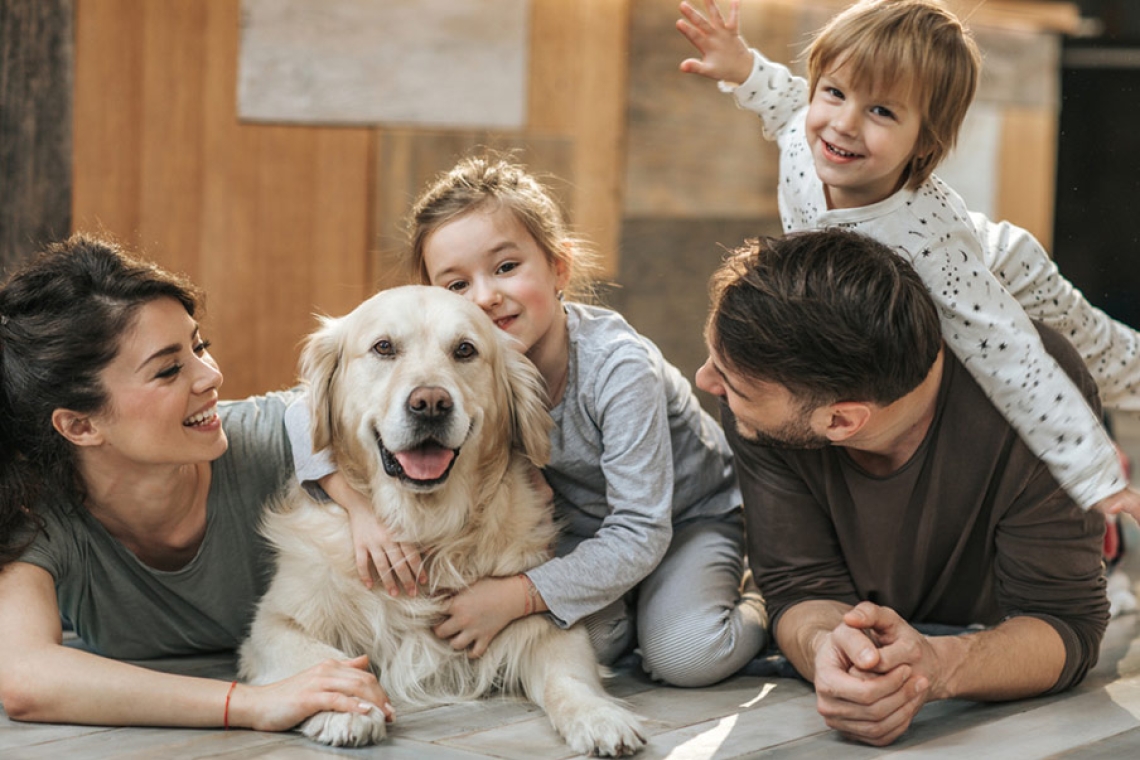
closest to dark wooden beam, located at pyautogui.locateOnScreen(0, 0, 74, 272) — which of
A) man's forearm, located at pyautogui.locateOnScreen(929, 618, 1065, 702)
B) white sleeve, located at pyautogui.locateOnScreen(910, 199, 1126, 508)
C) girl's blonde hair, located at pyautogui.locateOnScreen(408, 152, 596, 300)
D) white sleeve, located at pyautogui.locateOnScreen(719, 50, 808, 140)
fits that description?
girl's blonde hair, located at pyautogui.locateOnScreen(408, 152, 596, 300)

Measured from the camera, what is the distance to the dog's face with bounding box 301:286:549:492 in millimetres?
2203

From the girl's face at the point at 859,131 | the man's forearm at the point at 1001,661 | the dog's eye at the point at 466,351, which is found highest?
the girl's face at the point at 859,131

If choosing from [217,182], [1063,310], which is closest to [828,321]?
[1063,310]

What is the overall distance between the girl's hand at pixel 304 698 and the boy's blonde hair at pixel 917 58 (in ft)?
4.44

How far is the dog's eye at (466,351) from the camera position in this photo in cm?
233

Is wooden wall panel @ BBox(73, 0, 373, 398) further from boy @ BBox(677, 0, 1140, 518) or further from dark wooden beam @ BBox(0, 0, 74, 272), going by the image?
boy @ BBox(677, 0, 1140, 518)

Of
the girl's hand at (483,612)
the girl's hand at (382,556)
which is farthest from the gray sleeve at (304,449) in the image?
the girl's hand at (483,612)

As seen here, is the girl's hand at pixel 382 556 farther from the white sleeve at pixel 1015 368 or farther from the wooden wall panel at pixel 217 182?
the wooden wall panel at pixel 217 182

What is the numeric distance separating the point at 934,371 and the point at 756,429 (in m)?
0.33

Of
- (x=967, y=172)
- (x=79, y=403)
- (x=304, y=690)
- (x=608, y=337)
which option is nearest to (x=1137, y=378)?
(x=608, y=337)

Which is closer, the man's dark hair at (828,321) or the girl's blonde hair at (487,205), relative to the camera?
the man's dark hair at (828,321)

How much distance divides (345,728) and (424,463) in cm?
46

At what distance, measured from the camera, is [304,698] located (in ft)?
6.68

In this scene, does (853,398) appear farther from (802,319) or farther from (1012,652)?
(1012,652)
